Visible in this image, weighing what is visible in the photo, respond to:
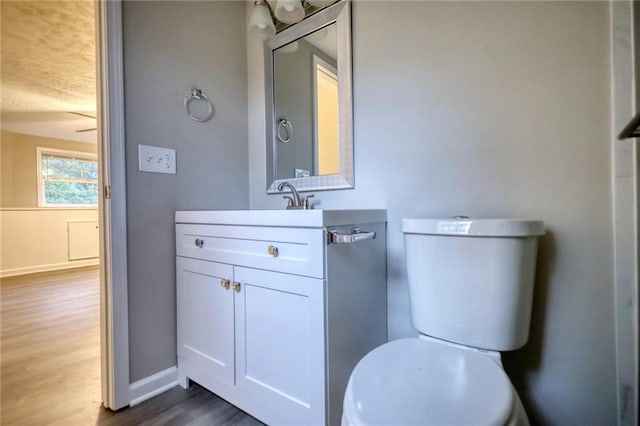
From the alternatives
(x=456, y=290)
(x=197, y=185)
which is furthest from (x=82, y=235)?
(x=456, y=290)

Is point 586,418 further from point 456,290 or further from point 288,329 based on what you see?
point 288,329

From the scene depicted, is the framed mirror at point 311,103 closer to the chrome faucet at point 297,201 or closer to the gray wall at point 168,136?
the chrome faucet at point 297,201

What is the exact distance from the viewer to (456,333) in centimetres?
90

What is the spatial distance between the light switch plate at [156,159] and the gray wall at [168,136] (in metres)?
0.03

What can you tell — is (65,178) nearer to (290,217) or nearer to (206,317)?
(206,317)

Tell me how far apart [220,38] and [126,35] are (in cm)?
54

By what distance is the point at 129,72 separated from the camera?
1288 millimetres

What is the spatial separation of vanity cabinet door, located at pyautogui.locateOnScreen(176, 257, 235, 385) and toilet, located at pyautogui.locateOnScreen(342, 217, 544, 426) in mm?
669

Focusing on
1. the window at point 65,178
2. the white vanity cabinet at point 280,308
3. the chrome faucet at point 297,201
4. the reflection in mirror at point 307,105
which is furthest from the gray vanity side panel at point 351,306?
the window at point 65,178

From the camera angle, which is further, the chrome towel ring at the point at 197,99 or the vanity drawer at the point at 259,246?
the chrome towel ring at the point at 197,99

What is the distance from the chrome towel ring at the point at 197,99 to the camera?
4.99 ft

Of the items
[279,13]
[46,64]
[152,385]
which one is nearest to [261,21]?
→ [279,13]

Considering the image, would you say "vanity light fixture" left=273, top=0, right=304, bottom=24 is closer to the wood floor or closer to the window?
the wood floor

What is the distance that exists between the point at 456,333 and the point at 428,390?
0.32 m
